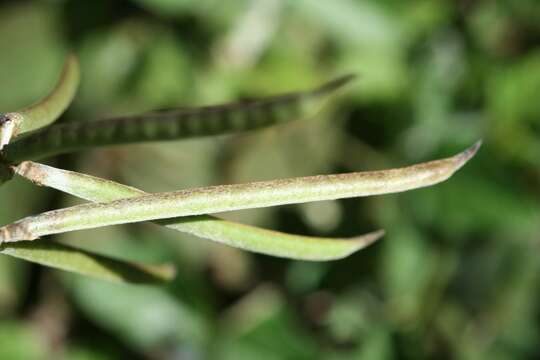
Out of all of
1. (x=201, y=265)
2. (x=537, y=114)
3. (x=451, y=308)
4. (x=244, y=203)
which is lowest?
(x=451, y=308)

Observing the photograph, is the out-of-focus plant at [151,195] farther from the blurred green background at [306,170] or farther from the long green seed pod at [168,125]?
the blurred green background at [306,170]

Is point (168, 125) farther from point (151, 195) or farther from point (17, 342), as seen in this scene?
point (17, 342)

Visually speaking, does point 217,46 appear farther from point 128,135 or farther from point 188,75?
point 128,135

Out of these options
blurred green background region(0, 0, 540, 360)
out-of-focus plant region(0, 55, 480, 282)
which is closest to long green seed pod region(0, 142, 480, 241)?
out-of-focus plant region(0, 55, 480, 282)

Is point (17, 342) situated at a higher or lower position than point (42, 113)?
lower

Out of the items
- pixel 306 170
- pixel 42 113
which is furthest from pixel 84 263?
pixel 306 170

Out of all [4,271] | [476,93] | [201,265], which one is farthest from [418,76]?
[4,271]
